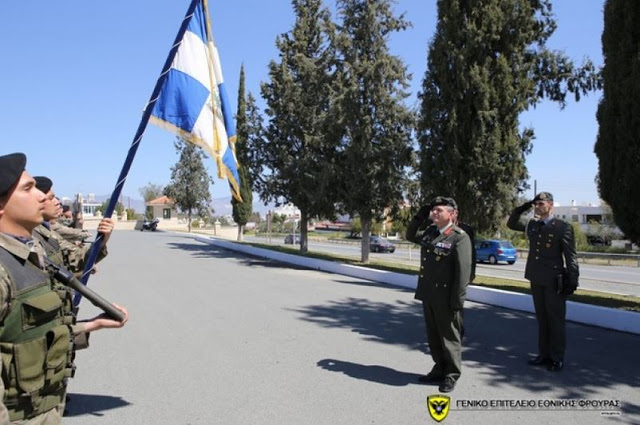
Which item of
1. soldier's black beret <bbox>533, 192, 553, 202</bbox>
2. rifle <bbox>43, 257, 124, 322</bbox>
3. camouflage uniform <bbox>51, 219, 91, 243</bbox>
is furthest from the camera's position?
camouflage uniform <bbox>51, 219, 91, 243</bbox>

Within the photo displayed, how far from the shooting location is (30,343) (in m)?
2.31

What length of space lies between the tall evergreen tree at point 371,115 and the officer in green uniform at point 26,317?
17564mm

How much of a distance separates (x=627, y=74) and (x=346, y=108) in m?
11.9

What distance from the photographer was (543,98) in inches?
612

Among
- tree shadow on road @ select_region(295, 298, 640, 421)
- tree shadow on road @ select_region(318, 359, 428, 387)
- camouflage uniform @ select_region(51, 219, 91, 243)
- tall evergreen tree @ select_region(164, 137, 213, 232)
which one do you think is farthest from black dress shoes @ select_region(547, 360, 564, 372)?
tall evergreen tree @ select_region(164, 137, 213, 232)

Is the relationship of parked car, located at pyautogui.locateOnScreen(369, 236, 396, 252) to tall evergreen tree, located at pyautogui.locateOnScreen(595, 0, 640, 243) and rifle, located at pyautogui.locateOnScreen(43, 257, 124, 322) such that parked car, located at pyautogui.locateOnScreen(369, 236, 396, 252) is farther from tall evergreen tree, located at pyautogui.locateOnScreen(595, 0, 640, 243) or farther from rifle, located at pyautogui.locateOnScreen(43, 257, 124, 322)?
rifle, located at pyautogui.locateOnScreen(43, 257, 124, 322)

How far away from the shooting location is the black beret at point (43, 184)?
4469 millimetres

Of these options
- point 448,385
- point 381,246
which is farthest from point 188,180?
point 448,385

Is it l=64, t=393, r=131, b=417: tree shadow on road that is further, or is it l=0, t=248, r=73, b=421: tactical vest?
l=64, t=393, r=131, b=417: tree shadow on road

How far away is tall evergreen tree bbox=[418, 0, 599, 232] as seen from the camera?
14305 millimetres

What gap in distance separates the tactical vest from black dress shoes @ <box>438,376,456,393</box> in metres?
3.74

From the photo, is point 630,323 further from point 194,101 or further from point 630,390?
point 194,101

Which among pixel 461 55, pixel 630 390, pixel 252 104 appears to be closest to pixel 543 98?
pixel 461 55

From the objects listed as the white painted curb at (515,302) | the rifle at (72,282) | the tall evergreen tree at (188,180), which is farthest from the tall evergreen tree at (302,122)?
the tall evergreen tree at (188,180)
